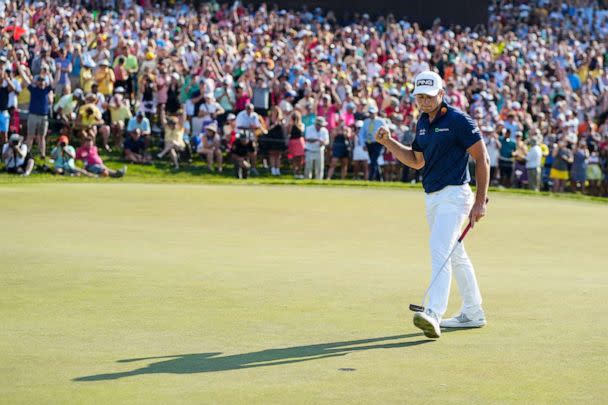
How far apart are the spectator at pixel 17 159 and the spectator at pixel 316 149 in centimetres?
669

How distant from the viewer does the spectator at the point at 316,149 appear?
2848cm

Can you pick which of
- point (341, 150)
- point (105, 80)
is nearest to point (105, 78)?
point (105, 80)

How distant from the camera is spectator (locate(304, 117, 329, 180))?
2848 centimetres

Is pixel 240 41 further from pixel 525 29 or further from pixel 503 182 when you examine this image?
pixel 525 29

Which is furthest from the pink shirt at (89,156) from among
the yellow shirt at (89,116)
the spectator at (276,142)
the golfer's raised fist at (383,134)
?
the golfer's raised fist at (383,134)

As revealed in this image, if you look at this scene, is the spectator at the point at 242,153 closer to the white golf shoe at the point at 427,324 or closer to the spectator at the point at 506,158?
the spectator at the point at 506,158

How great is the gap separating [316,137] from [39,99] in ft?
21.3

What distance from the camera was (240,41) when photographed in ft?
112

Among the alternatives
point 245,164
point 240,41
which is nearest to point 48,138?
point 245,164

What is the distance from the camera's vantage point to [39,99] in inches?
1056

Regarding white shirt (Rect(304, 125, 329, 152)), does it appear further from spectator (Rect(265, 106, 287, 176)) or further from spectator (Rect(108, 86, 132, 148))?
spectator (Rect(108, 86, 132, 148))

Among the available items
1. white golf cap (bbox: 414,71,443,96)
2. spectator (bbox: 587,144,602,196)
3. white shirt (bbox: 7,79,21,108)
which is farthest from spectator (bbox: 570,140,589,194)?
white golf cap (bbox: 414,71,443,96)

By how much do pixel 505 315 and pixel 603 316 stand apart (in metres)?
0.82

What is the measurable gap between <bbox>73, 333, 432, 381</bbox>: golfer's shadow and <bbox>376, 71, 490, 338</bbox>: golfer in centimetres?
71
